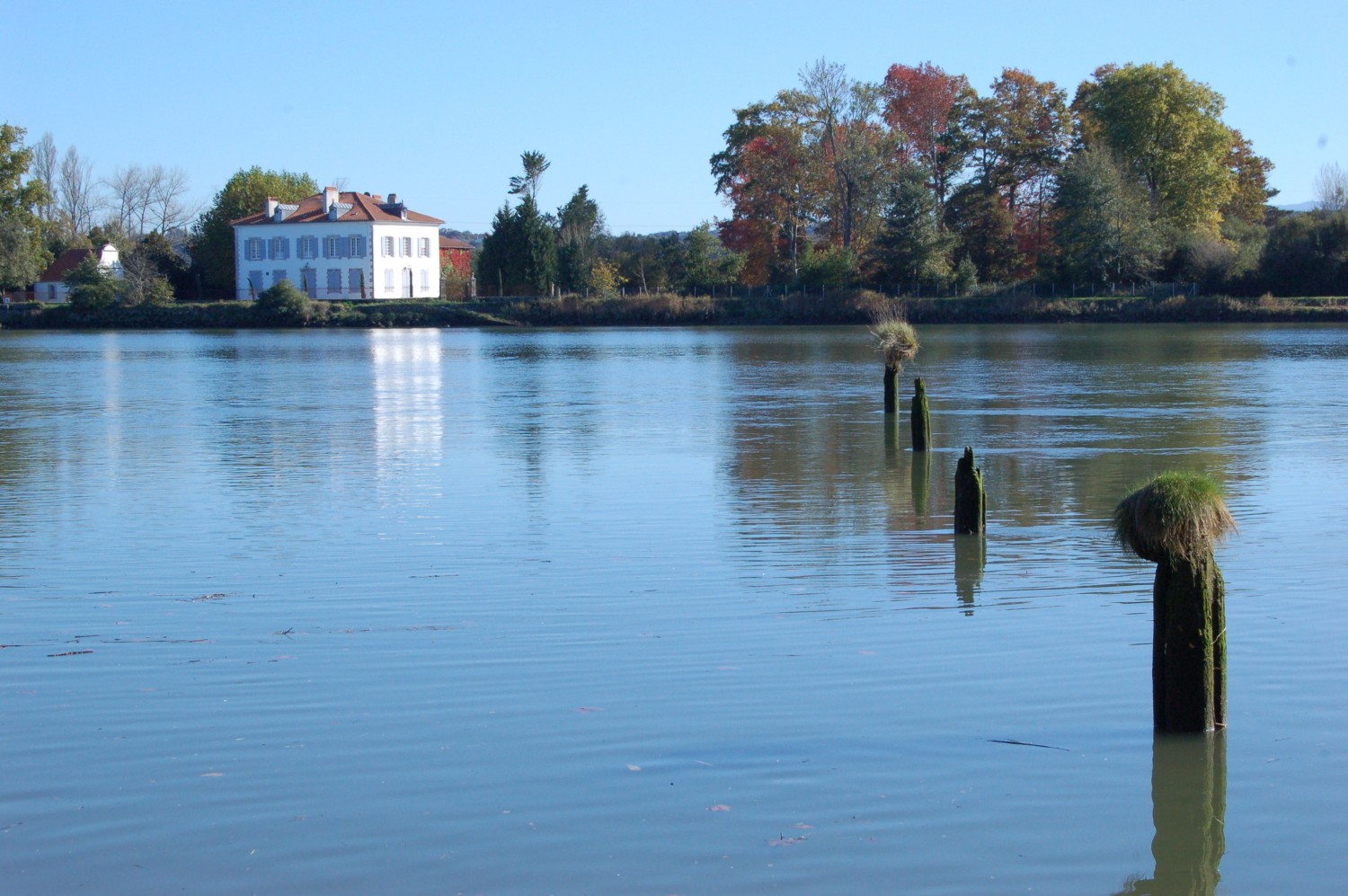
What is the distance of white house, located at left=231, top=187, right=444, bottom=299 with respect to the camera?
87625 millimetres

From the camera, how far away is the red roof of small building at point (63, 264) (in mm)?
96875

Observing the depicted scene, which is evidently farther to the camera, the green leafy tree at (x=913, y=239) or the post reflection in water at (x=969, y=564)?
the green leafy tree at (x=913, y=239)

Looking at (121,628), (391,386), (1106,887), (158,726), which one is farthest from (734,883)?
(391,386)

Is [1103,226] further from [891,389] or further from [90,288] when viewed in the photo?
[90,288]

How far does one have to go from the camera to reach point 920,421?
19141 mm

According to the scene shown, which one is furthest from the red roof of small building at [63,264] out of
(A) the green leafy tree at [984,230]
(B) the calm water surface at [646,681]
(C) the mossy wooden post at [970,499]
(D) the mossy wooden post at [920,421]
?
(C) the mossy wooden post at [970,499]

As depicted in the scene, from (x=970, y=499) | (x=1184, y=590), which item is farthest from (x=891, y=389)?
(x=1184, y=590)

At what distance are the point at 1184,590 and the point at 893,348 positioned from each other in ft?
57.0

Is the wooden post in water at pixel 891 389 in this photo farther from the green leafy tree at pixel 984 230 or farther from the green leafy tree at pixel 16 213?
the green leafy tree at pixel 16 213

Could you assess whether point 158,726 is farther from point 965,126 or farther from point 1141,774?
point 965,126

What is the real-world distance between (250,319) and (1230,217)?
Answer: 59546 mm

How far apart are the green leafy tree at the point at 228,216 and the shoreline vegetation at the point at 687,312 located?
26.1 ft

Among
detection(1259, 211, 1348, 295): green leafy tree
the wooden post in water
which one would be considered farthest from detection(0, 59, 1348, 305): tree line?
the wooden post in water

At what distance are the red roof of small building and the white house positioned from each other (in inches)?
560
